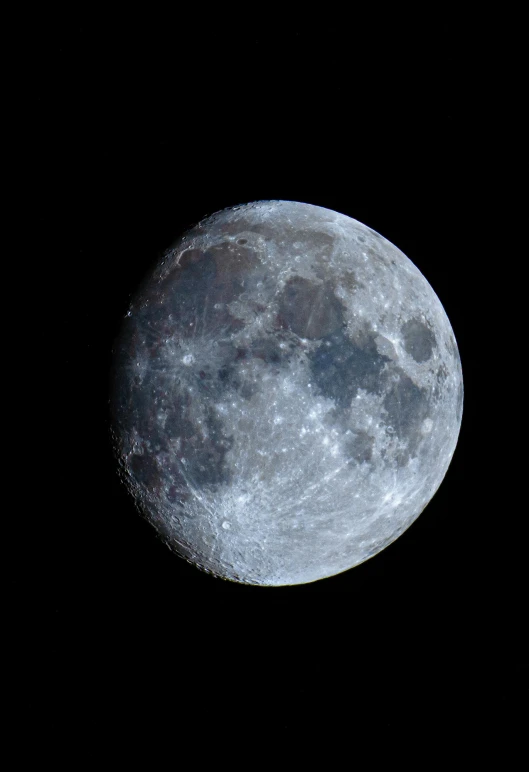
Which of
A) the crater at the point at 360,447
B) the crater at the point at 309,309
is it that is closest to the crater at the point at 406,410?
the crater at the point at 360,447

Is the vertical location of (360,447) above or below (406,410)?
below

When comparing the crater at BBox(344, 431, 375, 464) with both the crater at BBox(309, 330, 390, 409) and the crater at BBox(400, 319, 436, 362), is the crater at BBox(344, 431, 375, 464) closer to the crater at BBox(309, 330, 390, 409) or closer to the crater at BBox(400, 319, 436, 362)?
the crater at BBox(309, 330, 390, 409)

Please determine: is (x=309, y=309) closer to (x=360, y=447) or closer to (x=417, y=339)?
(x=417, y=339)

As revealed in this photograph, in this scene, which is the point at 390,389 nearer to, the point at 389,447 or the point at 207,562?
the point at 389,447

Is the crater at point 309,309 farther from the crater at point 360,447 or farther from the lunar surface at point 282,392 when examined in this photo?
the crater at point 360,447

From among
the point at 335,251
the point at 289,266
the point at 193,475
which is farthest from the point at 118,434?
the point at 335,251

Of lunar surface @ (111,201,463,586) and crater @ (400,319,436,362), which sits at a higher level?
crater @ (400,319,436,362)

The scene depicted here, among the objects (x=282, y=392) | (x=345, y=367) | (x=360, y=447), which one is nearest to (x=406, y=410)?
(x=360, y=447)

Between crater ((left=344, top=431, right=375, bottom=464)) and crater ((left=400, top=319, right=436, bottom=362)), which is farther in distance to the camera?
crater ((left=400, top=319, right=436, bottom=362))

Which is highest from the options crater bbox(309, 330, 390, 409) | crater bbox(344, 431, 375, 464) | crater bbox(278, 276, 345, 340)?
crater bbox(278, 276, 345, 340)

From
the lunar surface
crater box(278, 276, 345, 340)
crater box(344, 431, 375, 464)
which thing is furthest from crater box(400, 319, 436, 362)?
crater box(344, 431, 375, 464)
